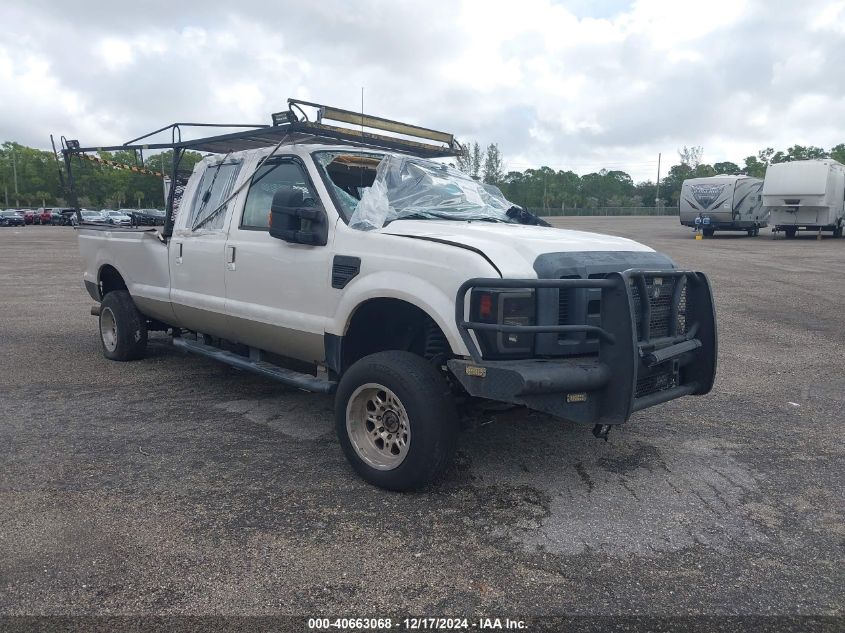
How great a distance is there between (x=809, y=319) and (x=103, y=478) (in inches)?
390

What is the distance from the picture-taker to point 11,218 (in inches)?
2085

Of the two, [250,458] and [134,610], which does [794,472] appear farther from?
[134,610]

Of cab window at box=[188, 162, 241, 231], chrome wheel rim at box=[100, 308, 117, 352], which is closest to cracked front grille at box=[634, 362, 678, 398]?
cab window at box=[188, 162, 241, 231]

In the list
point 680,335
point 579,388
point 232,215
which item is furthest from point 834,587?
point 232,215

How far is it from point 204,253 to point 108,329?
2.33m

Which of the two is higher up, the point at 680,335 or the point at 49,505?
the point at 680,335

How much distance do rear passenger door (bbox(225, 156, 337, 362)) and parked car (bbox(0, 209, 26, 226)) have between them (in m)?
56.1

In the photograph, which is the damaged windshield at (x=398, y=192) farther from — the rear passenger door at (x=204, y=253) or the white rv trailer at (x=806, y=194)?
the white rv trailer at (x=806, y=194)

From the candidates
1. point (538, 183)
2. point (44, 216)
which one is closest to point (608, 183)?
point (538, 183)

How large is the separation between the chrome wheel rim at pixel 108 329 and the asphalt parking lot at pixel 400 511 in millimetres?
883

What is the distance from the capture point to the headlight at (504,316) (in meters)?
3.63

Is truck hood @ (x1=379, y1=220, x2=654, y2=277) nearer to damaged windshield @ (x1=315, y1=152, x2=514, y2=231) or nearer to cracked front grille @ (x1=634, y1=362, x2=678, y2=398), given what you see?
damaged windshield @ (x1=315, y1=152, x2=514, y2=231)

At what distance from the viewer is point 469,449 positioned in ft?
15.6

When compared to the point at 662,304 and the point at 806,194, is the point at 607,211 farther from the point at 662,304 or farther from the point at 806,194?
the point at 662,304
